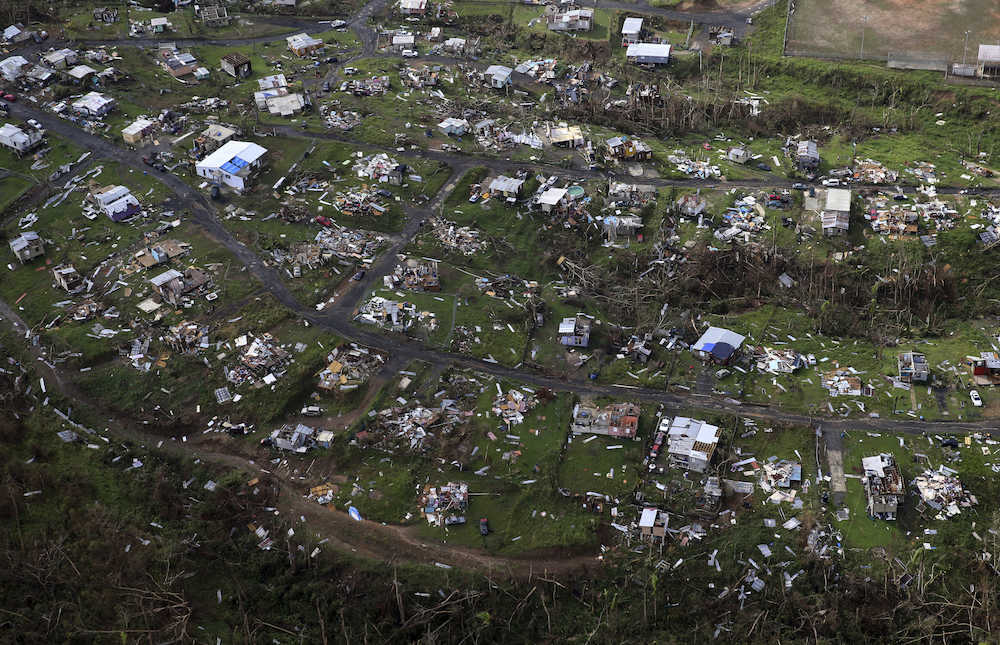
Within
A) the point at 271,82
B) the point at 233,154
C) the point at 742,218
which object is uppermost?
the point at 271,82

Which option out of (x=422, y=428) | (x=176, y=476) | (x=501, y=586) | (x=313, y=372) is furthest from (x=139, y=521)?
(x=501, y=586)

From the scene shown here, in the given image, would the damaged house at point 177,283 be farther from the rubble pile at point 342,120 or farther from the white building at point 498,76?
the white building at point 498,76

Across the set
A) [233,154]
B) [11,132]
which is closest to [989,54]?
[233,154]

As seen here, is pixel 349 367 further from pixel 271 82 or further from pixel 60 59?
pixel 60 59

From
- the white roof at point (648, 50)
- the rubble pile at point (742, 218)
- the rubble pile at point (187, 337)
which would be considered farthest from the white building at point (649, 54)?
the rubble pile at point (187, 337)

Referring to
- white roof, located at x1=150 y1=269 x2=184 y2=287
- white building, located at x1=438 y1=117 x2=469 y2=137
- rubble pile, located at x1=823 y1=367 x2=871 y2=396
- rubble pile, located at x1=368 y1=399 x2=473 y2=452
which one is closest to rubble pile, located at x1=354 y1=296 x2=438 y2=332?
rubble pile, located at x1=368 y1=399 x2=473 y2=452

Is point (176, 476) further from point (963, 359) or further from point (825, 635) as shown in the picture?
point (963, 359)

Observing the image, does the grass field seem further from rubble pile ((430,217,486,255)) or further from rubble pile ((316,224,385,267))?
rubble pile ((316,224,385,267))
